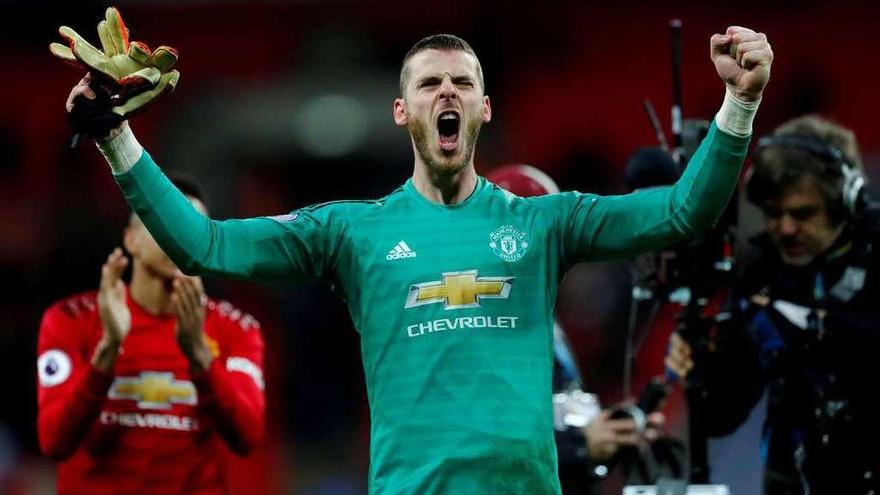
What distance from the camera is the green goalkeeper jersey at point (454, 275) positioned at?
131 inches

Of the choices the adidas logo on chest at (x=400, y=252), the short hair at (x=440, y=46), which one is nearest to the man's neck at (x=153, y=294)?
the short hair at (x=440, y=46)

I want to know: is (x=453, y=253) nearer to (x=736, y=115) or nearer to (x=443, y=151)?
(x=443, y=151)

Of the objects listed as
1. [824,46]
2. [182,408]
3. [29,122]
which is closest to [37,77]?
[29,122]

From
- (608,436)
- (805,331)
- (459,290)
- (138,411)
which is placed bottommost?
(608,436)

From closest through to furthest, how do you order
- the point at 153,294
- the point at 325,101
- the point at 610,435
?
the point at 610,435 < the point at 153,294 < the point at 325,101

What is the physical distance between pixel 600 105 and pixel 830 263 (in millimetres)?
7350

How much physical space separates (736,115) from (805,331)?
1.87 metres

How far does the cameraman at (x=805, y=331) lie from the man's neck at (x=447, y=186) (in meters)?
1.58

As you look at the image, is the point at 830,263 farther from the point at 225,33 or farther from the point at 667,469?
the point at 225,33

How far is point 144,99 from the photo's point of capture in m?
3.25

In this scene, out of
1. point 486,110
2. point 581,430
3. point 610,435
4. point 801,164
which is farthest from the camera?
point 801,164

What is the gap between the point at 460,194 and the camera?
143 inches

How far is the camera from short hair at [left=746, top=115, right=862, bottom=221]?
16.8 feet

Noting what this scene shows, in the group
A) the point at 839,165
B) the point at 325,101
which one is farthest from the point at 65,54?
the point at 325,101
